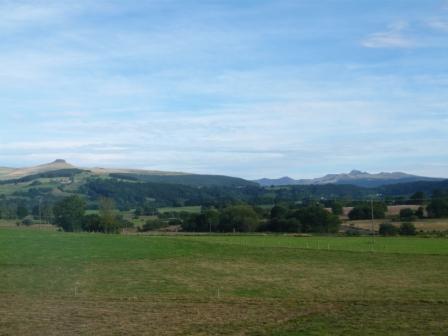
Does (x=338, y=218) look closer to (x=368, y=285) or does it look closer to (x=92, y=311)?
(x=368, y=285)

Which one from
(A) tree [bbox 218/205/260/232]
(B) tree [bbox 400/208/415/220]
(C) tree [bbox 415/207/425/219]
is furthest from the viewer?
(A) tree [bbox 218/205/260/232]

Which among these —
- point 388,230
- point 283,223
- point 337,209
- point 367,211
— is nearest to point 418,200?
point 367,211

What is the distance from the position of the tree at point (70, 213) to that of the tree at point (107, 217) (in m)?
3.95

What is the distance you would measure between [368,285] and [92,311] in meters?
14.6

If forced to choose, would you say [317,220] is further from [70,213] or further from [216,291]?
[216,291]

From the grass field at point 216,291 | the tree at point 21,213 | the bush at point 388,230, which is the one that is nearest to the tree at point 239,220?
the bush at point 388,230

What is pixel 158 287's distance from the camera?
1095 inches

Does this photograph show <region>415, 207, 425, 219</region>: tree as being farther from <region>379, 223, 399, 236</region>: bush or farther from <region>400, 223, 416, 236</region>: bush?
<region>379, 223, 399, 236</region>: bush

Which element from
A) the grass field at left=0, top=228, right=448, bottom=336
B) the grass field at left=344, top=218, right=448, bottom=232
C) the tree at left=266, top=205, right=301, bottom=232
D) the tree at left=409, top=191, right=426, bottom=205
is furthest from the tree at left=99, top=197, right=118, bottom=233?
the tree at left=409, top=191, right=426, bottom=205

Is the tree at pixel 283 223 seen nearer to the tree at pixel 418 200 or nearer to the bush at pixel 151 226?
the bush at pixel 151 226

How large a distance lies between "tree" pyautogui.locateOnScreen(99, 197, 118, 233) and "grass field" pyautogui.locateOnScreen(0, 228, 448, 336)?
49225mm

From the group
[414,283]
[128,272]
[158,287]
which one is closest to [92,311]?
[158,287]

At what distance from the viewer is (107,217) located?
328ft

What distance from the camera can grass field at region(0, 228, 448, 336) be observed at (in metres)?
17.8
